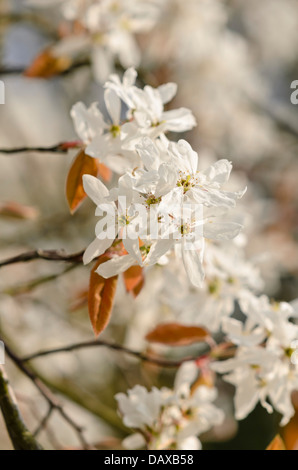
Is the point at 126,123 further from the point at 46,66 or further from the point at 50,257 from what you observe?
the point at 46,66

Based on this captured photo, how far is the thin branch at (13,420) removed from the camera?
30.4 inches

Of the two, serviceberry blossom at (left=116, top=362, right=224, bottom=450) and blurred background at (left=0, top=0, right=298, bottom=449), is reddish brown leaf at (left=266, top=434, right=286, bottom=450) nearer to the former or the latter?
serviceberry blossom at (left=116, top=362, right=224, bottom=450)

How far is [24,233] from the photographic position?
88.8 inches

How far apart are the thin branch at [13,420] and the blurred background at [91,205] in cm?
55

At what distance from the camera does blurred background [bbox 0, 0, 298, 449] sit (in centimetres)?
193

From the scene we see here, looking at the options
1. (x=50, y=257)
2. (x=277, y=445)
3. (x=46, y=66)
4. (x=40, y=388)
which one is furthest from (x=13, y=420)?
(x=46, y=66)

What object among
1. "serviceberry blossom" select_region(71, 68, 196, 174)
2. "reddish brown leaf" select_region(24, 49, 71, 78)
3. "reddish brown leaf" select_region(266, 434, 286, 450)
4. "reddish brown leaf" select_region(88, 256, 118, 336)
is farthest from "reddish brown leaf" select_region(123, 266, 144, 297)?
"reddish brown leaf" select_region(24, 49, 71, 78)

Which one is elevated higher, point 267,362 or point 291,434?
point 267,362

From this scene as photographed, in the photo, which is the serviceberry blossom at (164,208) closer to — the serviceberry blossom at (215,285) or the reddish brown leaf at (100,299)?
the reddish brown leaf at (100,299)

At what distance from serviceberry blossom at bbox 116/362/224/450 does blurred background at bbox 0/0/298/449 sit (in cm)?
41

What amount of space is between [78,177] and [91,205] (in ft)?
5.15

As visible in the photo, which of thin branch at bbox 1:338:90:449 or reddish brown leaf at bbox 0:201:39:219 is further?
reddish brown leaf at bbox 0:201:39:219

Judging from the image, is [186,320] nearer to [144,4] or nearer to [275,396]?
[275,396]

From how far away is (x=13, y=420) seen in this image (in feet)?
2.56
